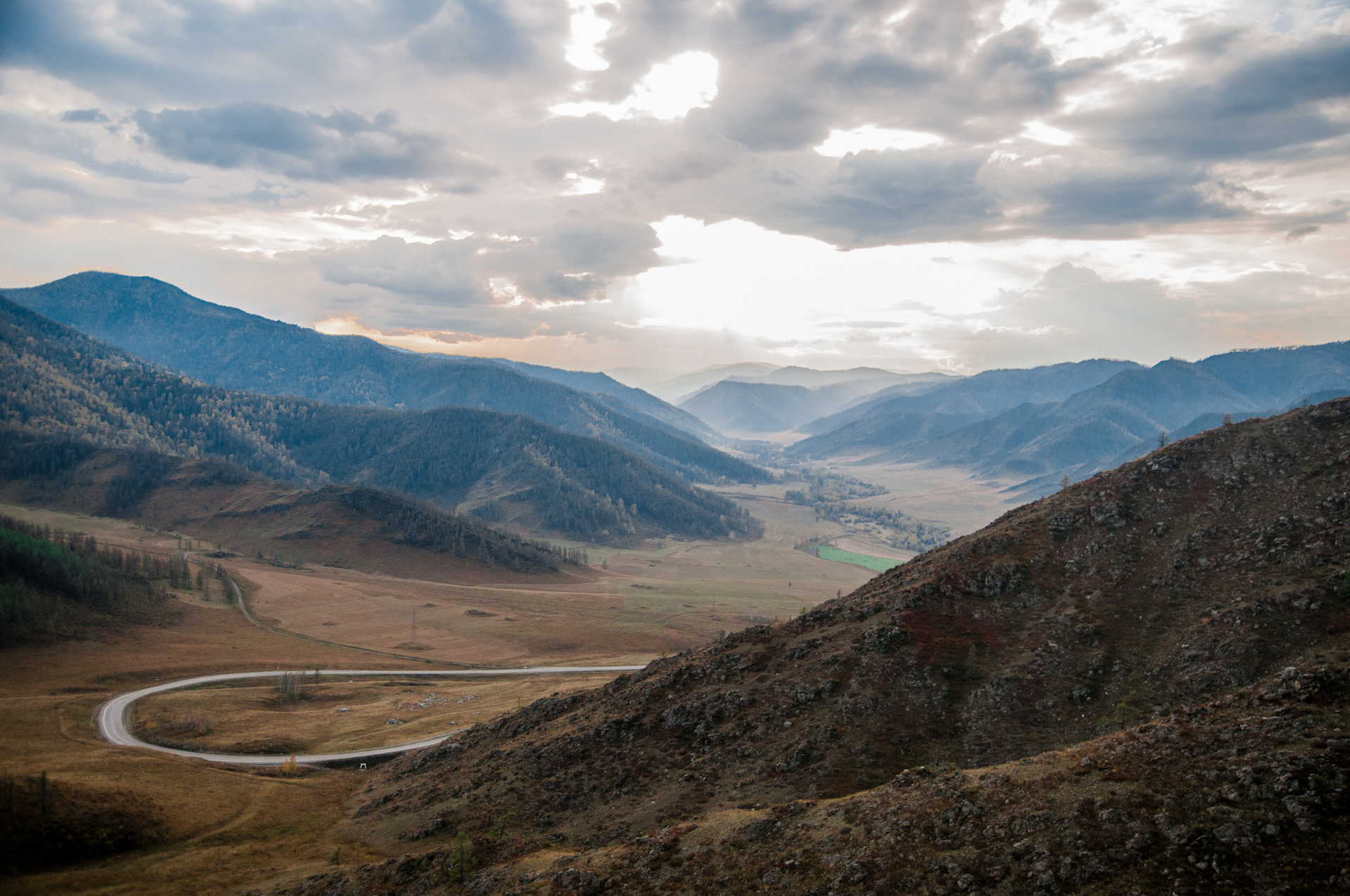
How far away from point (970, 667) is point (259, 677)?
162428 millimetres

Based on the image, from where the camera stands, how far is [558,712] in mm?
87438

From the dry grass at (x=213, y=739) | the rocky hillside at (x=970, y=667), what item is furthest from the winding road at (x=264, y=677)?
the rocky hillside at (x=970, y=667)

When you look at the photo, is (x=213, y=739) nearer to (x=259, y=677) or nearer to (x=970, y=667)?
(x=259, y=677)

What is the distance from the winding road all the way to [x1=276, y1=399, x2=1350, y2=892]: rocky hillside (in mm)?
25440

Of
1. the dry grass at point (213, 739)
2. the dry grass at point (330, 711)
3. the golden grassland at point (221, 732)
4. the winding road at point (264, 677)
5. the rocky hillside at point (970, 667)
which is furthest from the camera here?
the dry grass at point (330, 711)

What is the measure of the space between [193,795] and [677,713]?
63241 mm

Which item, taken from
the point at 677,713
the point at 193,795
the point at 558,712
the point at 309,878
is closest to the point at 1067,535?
the point at 677,713

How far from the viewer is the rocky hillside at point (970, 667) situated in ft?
185

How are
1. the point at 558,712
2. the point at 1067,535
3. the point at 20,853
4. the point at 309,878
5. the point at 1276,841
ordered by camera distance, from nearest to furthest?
1. the point at 1276,841
2. the point at 309,878
3. the point at 20,853
4. the point at 1067,535
5. the point at 558,712

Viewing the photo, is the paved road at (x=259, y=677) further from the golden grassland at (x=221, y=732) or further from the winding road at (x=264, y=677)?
the golden grassland at (x=221, y=732)

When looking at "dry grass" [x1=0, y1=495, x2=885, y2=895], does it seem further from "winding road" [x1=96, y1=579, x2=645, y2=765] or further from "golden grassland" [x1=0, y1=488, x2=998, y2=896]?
"winding road" [x1=96, y1=579, x2=645, y2=765]

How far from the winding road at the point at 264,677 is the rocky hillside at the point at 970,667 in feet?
83.5

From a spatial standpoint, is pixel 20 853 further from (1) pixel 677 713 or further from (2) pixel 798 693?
(2) pixel 798 693

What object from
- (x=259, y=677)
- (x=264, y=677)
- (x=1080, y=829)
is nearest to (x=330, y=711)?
(x=264, y=677)
